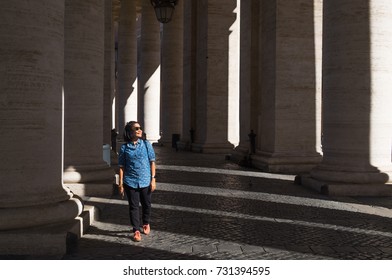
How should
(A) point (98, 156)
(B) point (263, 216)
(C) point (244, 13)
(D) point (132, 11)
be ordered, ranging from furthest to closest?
(D) point (132, 11) → (C) point (244, 13) → (A) point (98, 156) → (B) point (263, 216)

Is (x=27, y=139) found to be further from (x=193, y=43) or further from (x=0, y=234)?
(x=193, y=43)

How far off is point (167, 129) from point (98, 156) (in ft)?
102

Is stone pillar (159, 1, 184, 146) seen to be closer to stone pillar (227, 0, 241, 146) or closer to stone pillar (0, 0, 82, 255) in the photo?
stone pillar (227, 0, 241, 146)

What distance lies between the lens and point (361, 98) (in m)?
18.1

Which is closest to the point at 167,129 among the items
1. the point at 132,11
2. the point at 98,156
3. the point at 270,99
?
the point at 132,11

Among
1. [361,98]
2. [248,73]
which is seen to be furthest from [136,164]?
[248,73]

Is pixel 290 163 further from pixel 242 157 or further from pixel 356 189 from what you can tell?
pixel 356 189

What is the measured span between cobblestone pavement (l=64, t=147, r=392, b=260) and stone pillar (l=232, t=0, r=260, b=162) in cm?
1009

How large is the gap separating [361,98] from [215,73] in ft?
67.2

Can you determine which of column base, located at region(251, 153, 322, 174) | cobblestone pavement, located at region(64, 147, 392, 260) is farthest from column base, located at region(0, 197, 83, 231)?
column base, located at region(251, 153, 322, 174)

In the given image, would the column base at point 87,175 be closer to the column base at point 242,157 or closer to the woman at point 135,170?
the woman at point 135,170

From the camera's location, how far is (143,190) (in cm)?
1103

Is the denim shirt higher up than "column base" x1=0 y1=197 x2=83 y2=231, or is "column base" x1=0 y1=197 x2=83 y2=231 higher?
the denim shirt

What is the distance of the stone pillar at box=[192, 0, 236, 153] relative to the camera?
1469 inches
